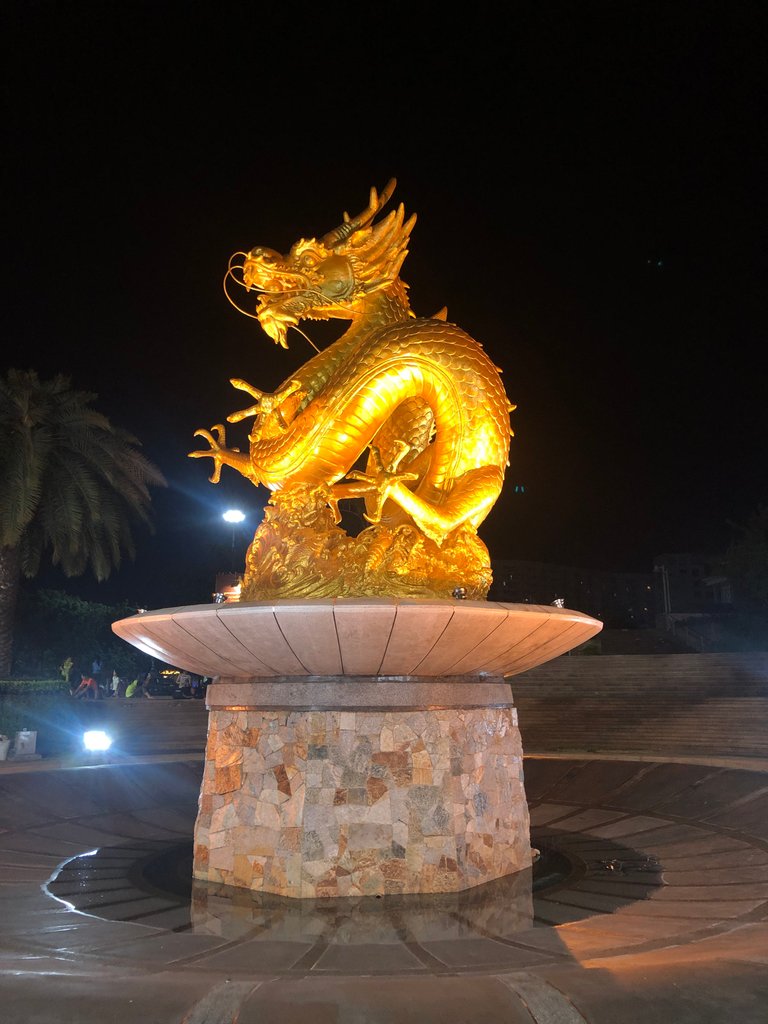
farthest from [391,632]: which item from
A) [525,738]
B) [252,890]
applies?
[525,738]

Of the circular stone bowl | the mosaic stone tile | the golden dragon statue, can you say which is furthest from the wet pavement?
the golden dragon statue

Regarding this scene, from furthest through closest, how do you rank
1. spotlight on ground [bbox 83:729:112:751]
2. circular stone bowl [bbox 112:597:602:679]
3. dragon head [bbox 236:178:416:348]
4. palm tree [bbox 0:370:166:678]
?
palm tree [bbox 0:370:166:678] < spotlight on ground [bbox 83:729:112:751] < dragon head [bbox 236:178:416:348] < circular stone bowl [bbox 112:597:602:679]

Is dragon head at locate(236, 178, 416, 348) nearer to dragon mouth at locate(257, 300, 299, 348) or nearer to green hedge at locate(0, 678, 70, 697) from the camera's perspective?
dragon mouth at locate(257, 300, 299, 348)

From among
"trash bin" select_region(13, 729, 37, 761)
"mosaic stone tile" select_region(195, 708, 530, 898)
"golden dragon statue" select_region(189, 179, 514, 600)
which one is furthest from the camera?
"trash bin" select_region(13, 729, 37, 761)

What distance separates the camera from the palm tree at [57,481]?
613 inches

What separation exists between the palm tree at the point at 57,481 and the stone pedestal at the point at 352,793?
434 inches

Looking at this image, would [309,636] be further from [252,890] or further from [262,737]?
[252,890]

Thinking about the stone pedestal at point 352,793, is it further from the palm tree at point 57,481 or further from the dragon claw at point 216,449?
the palm tree at point 57,481

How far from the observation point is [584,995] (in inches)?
124

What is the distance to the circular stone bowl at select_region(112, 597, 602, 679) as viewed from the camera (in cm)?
530

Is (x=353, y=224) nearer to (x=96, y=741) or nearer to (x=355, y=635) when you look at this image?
(x=355, y=635)

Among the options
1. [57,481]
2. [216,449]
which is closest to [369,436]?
[216,449]

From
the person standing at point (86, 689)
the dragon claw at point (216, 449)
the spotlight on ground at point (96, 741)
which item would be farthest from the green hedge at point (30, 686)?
the dragon claw at point (216, 449)

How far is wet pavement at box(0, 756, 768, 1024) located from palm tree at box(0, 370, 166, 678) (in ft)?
25.5
